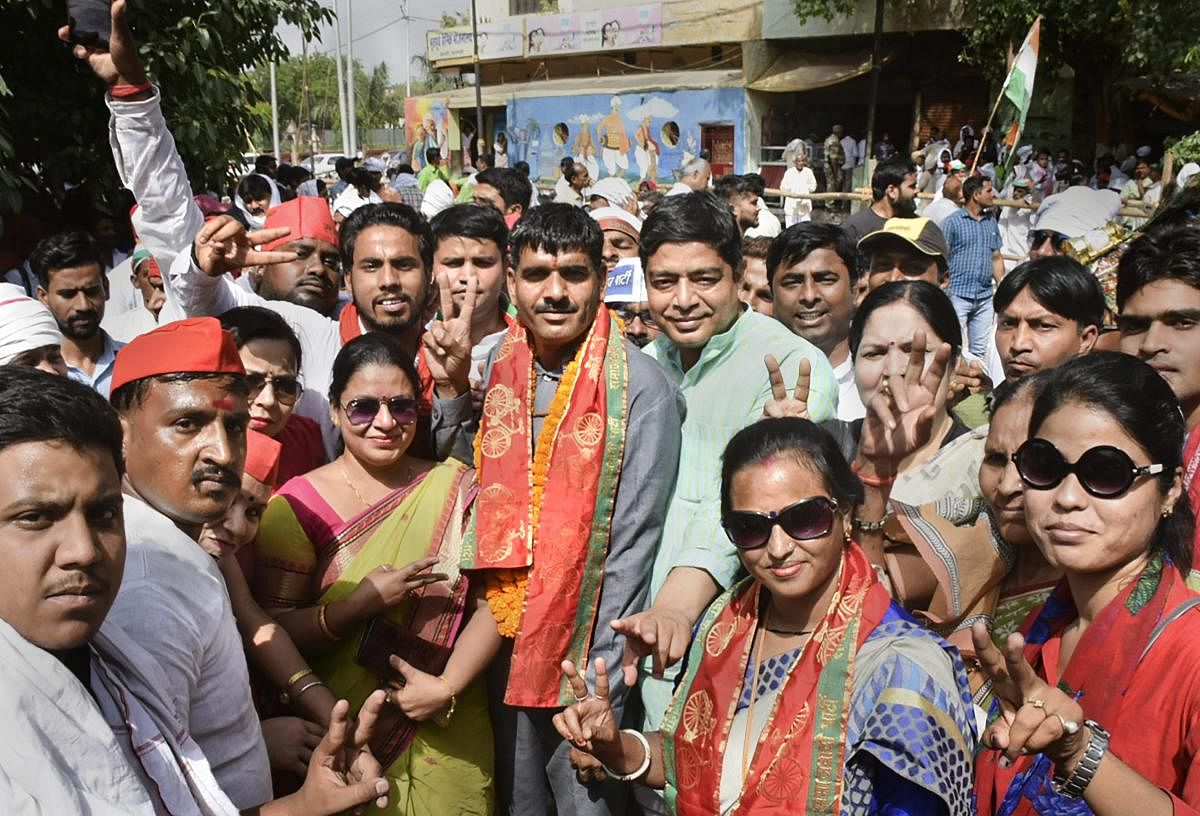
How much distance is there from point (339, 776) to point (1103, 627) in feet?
4.90

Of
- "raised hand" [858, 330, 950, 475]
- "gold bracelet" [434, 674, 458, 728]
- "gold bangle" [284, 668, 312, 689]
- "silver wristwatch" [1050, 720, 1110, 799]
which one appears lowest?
"gold bracelet" [434, 674, 458, 728]

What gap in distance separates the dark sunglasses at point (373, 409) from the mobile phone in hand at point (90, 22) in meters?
1.52

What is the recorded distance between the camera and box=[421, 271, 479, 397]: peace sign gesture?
9.43 ft

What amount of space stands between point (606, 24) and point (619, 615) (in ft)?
89.3

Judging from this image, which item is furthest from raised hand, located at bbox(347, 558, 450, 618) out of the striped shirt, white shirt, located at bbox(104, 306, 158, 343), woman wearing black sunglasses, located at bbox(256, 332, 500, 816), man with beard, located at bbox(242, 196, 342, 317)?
the striped shirt

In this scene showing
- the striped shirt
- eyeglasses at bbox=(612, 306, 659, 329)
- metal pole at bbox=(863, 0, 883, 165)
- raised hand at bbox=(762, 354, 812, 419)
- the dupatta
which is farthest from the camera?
metal pole at bbox=(863, 0, 883, 165)

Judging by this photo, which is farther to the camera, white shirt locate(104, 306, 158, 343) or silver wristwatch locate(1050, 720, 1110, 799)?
white shirt locate(104, 306, 158, 343)

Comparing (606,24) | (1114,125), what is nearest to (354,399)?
(1114,125)

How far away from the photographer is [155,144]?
10.9 feet

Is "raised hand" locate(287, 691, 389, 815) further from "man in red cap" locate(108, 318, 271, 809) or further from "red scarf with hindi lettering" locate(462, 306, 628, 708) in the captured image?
"red scarf with hindi lettering" locate(462, 306, 628, 708)

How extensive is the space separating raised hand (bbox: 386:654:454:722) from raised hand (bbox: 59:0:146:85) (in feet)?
6.89

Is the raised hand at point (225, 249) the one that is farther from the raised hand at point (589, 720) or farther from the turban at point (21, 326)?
the raised hand at point (589, 720)

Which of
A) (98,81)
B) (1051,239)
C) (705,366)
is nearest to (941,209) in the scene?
(1051,239)

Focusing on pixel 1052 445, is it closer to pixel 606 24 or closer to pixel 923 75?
pixel 923 75
